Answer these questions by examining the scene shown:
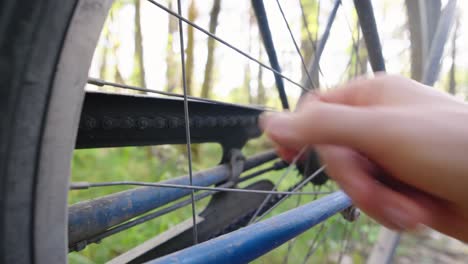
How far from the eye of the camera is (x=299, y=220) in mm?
406

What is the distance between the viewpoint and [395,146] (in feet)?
0.66

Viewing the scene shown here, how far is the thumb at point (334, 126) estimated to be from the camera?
204 mm

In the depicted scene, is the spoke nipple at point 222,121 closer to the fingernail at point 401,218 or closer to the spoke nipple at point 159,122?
the spoke nipple at point 159,122

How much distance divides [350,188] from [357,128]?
0.13ft

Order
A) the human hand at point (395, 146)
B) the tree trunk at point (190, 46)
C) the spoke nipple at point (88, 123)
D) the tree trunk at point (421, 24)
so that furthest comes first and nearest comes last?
1. the tree trunk at point (190, 46)
2. the tree trunk at point (421, 24)
3. the spoke nipple at point (88, 123)
4. the human hand at point (395, 146)

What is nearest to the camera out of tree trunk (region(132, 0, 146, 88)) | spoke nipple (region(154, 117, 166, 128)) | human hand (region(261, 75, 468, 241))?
human hand (region(261, 75, 468, 241))

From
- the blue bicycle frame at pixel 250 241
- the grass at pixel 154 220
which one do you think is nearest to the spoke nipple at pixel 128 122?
the blue bicycle frame at pixel 250 241

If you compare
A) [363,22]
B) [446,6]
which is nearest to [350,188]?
[363,22]

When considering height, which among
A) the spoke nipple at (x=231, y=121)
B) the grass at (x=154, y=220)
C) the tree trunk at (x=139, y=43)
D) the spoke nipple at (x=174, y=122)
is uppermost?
the tree trunk at (x=139, y=43)

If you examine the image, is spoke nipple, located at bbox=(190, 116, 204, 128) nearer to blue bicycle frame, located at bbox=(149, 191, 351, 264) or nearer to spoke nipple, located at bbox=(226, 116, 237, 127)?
spoke nipple, located at bbox=(226, 116, 237, 127)

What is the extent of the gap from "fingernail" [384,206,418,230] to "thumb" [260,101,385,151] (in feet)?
0.13

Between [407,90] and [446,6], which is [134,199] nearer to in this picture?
[407,90]

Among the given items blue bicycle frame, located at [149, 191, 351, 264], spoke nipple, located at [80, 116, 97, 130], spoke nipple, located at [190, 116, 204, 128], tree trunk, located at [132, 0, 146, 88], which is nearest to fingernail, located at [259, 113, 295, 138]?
blue bicycle frame, located at [149, 191, 351, 264]

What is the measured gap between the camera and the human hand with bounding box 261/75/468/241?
7.5 inches
